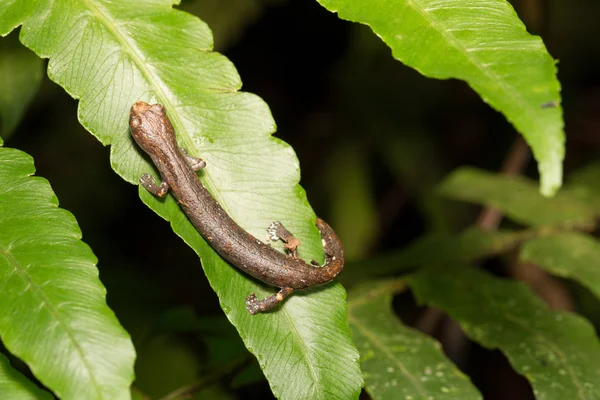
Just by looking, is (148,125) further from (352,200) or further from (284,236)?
(352,200)

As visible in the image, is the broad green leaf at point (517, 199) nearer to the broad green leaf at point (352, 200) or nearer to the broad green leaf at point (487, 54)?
the broad green leaf at point (352, 200)

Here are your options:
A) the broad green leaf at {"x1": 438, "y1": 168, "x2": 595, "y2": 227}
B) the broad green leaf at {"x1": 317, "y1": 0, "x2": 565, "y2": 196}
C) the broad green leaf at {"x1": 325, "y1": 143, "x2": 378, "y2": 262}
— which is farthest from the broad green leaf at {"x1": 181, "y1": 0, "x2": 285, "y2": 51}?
the broad green leaf at {"x1": 317, "y1": 0, "x2": 565, "y2": 196}

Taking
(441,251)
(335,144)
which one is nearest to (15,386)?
(441,251)

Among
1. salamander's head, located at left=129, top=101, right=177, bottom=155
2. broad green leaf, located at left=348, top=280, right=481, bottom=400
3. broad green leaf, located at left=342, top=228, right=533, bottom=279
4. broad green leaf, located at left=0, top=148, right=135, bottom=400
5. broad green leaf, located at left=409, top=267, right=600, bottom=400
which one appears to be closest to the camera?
broad green leaf, located at left=0, top=148, right=135, bottom=400

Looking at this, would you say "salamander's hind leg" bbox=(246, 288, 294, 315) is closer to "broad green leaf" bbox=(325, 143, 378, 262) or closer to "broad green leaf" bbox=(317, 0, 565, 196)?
"broad green leaf" bbox=(317, 0, 565, 196)

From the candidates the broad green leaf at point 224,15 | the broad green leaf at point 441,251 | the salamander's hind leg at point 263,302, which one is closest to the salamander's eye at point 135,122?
the salamander's hind leg at point 263,302

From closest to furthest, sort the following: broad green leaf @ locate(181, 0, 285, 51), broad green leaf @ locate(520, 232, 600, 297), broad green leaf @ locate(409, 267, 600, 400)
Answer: broad green leaf @ locate(409, 267, 600, 400), broad green leaf @ locate(520, 232, 600, 297), broad green leaf @ locate(181, 0, 285, 51)
